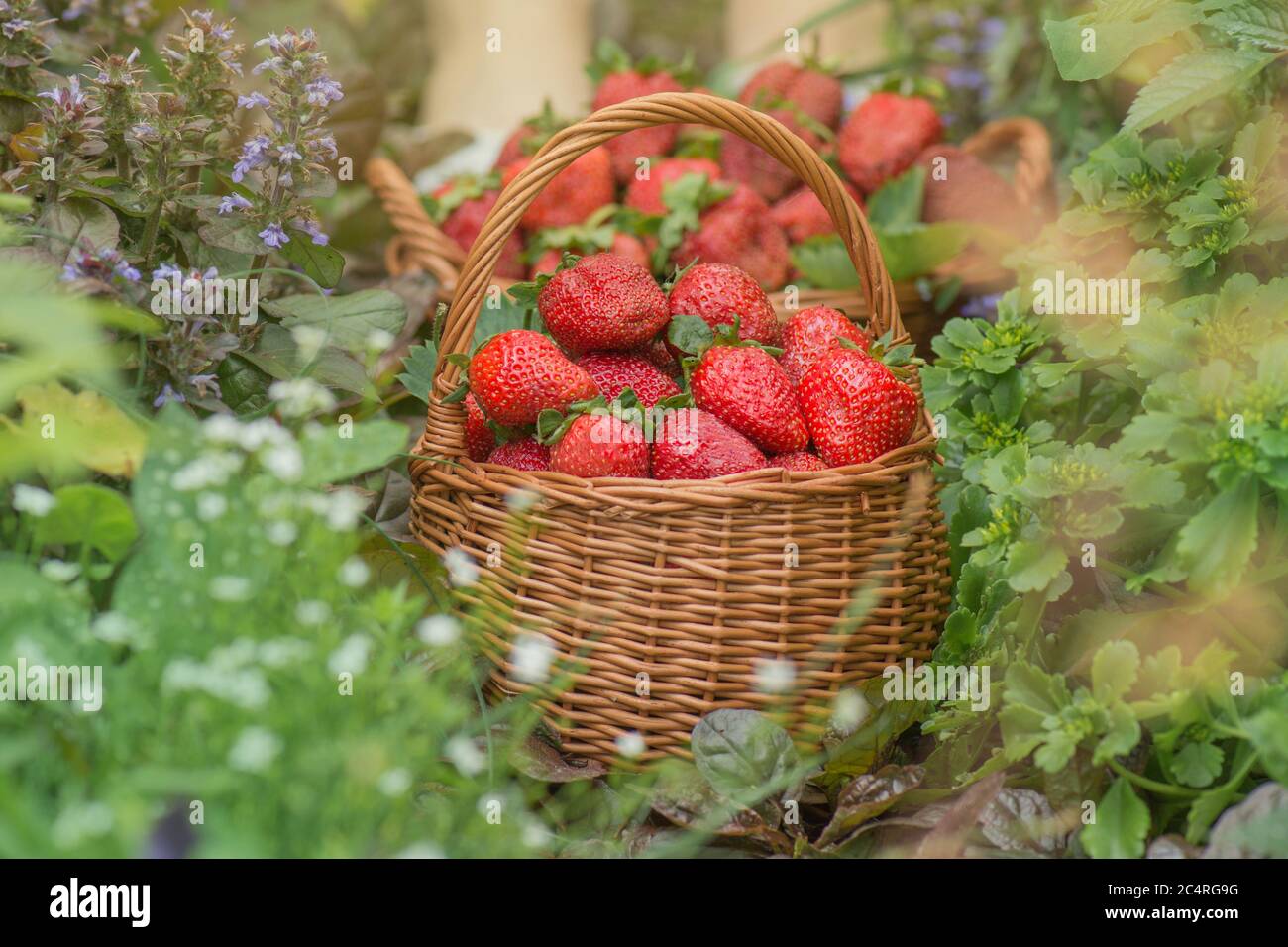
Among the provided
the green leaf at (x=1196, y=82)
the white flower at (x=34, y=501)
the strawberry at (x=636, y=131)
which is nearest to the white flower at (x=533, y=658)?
the white flower at (x=34, y=501)

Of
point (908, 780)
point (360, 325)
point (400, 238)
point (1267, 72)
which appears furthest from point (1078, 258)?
point (400, 238)

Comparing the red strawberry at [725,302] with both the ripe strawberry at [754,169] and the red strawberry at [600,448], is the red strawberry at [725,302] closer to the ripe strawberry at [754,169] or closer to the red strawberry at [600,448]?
the red strawberry at [600,448]

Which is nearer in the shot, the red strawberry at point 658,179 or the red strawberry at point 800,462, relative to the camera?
the red strawberry at point 800,462

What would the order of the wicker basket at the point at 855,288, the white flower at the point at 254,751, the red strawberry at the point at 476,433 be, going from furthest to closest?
the wicker basket at the point at 855,288, the red strawberry at the point at 476,433, the white flower at the point at 254,751

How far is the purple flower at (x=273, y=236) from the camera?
3.76ft

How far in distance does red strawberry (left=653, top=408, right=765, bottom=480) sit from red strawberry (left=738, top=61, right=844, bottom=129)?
1.05m

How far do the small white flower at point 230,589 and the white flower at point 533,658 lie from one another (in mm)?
242

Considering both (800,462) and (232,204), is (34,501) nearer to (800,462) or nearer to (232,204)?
(232,204)

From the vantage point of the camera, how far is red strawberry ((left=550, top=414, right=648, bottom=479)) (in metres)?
1.08

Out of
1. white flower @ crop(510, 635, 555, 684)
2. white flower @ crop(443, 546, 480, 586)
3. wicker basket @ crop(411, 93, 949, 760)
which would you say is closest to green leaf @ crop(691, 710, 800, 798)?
wicker basket @ crop(411, 93, 949, 760)

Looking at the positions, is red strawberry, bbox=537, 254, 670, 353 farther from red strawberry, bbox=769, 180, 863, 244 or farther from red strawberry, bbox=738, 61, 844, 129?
red strawberry, bbox=738, 61, 844, 129

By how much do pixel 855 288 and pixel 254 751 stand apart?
1313 millimetres

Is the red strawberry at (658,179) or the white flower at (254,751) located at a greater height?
the red strawberry at (658,179)
